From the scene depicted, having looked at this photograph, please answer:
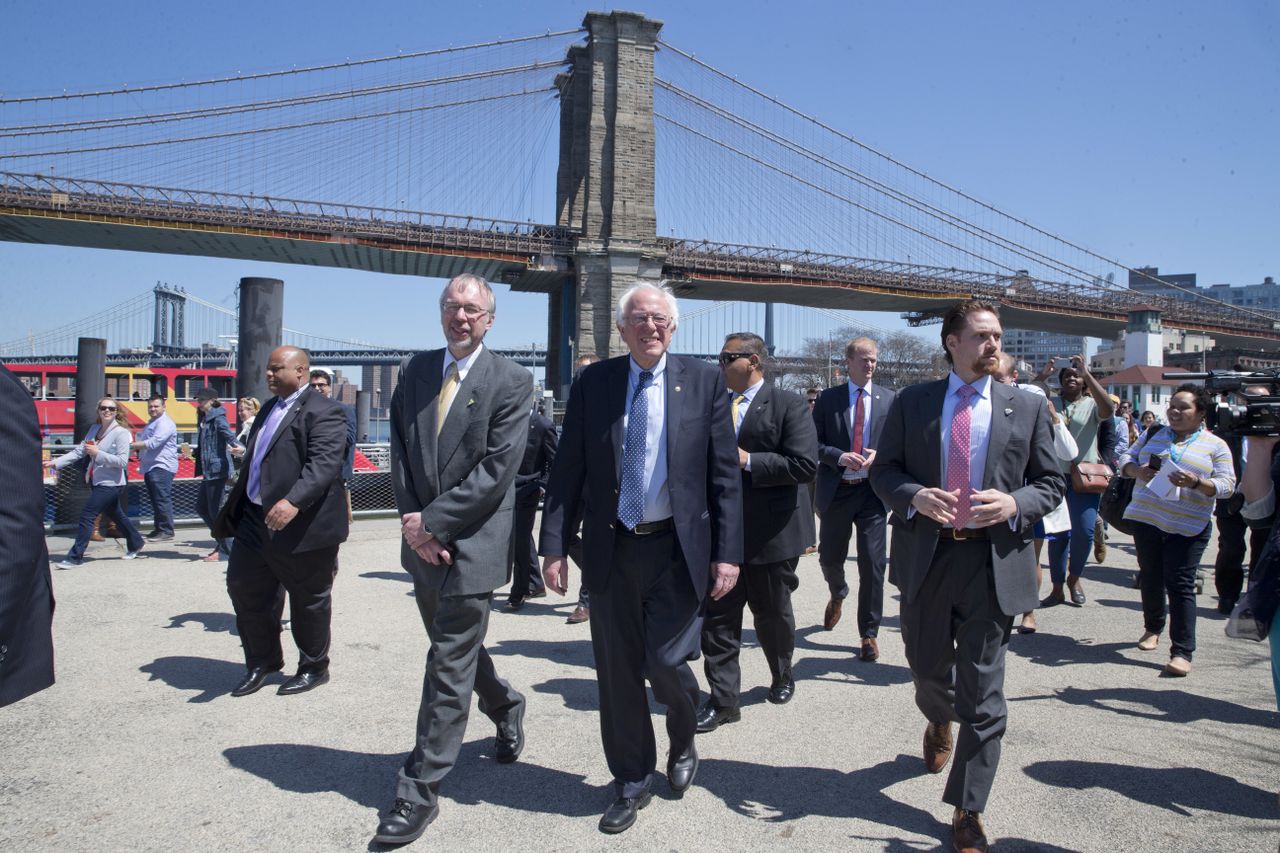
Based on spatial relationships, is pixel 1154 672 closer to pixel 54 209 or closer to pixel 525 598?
pixel 525 598

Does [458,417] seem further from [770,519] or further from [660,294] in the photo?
[770,519]

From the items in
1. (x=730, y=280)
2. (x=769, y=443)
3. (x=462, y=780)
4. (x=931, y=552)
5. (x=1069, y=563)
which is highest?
(x=730, y=280)

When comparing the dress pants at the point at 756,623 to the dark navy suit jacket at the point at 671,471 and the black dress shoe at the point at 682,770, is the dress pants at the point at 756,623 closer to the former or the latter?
the black dress shoe at the point at 682,770

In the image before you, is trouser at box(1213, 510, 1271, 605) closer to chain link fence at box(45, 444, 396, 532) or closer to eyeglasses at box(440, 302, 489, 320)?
eyeglasses at box(440, 302, 489, 320)

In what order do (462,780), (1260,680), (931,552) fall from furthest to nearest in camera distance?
(1260,680)
(462,780)
(931,552)

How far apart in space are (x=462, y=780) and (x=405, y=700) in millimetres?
1022

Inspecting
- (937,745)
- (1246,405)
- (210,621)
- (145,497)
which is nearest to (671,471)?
(937,745)

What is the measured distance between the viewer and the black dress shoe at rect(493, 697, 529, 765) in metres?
3.50

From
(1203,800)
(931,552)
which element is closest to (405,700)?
(931,552)

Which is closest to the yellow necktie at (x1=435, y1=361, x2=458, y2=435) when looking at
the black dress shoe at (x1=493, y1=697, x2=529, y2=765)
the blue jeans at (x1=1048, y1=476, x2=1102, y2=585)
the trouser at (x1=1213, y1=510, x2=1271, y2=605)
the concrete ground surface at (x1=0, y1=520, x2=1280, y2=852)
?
the black dress shoe at (x1=493, y1=697, x2=529, y2=765)

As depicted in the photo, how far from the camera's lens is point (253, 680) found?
14.4 feet

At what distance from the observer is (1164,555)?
4.97 metres

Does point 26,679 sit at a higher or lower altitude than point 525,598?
higher

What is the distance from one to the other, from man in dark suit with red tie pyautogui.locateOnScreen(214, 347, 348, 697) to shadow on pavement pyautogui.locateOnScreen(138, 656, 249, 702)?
16cm
